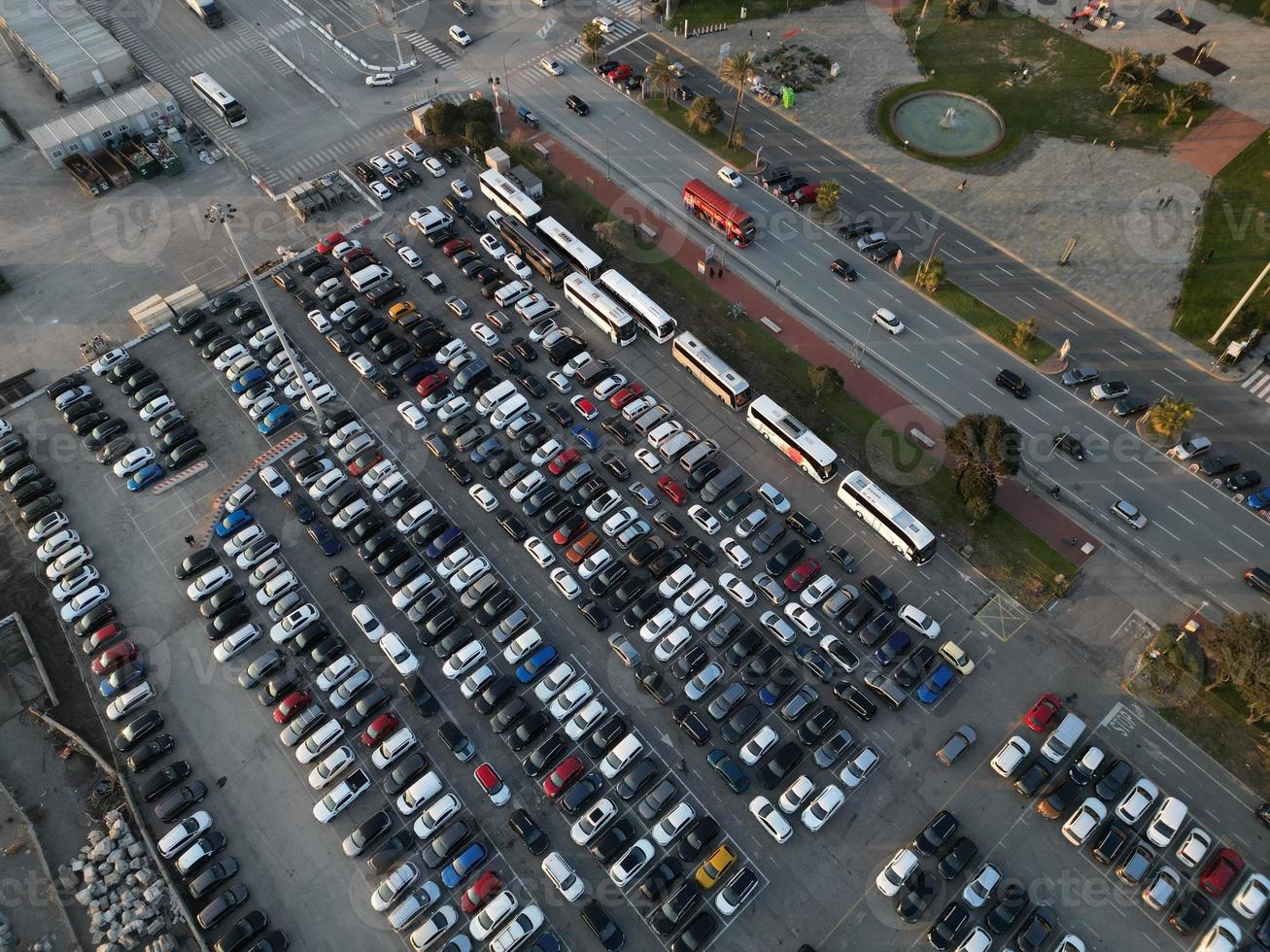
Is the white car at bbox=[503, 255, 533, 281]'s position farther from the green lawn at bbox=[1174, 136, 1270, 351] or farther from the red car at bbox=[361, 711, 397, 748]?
the green lawn at bbox=[1174, 136, 1270, 351]

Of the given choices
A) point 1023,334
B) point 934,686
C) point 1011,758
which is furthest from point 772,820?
point 1023,334

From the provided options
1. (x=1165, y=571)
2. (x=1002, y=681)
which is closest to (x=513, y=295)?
(x=1002, y=681)

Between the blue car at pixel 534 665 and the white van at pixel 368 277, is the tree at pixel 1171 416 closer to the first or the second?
the blue car at pixel 534 665

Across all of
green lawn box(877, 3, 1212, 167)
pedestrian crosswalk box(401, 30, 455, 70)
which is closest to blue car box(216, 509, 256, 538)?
pedestrian crosswalk box(401, 30, 455, 70)

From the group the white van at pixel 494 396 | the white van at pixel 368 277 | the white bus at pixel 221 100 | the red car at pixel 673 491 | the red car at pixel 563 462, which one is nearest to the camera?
the red car at pixel 673 491

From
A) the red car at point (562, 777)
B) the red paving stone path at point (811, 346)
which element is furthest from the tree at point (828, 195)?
the red car at point (562, 777)

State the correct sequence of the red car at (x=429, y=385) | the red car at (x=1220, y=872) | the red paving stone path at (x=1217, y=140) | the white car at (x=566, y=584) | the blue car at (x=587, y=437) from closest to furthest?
the red car at (x=1220, y=872) < the white car at (x=566, y=584) < the blue car at (x=587, y=437) < the red car at (x=429, y=385) < the red paving stone path at (x=1217, y=140)
